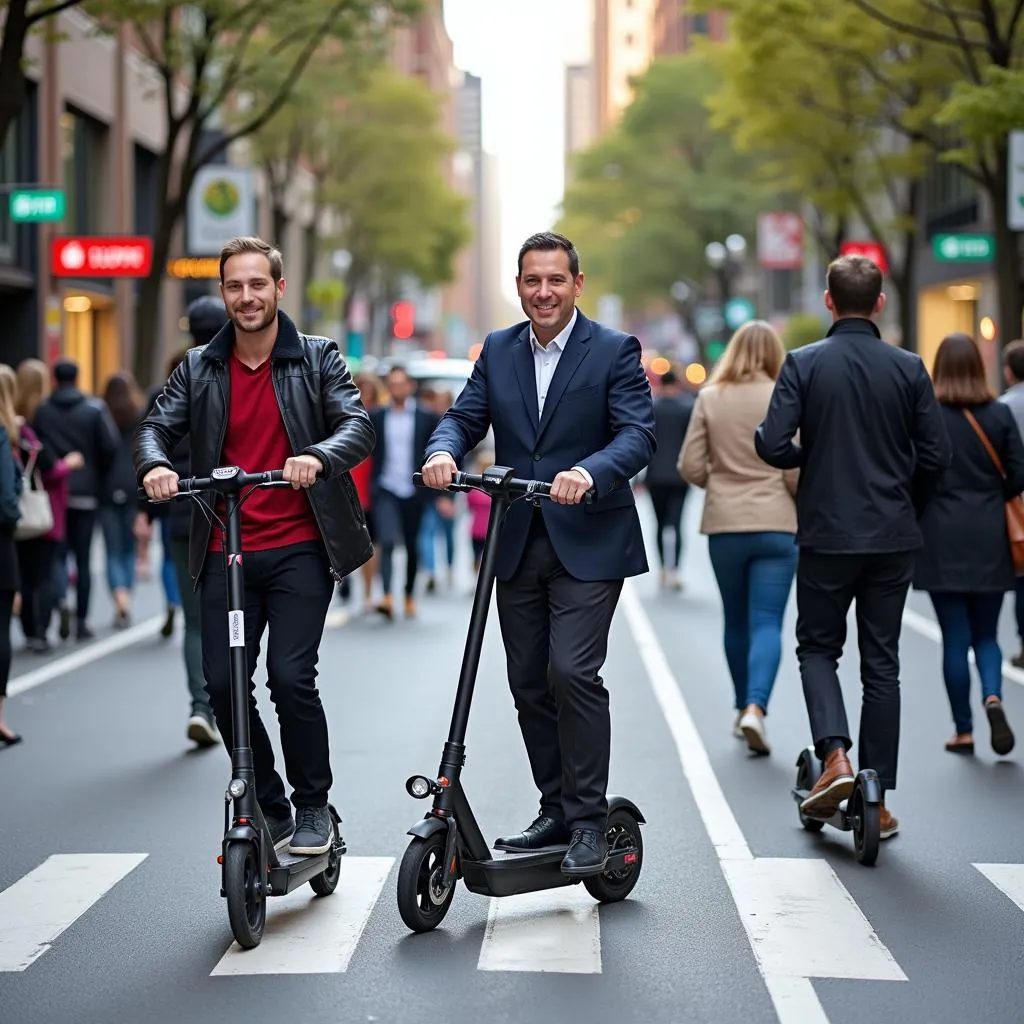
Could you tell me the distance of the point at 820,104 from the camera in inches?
1214

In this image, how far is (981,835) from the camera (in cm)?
755

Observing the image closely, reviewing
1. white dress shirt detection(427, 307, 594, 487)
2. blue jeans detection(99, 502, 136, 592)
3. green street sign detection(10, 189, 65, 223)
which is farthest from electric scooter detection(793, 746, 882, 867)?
green street sign detection(10, 189, 65, 223)

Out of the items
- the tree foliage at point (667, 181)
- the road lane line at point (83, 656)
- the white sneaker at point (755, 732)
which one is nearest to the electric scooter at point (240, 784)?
the white sneaker at point (755, 732)

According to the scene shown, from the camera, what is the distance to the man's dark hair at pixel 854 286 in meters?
7.26

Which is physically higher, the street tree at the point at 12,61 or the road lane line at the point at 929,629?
the street tree at the point at 12,61

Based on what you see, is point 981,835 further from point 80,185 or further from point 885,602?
point 80,185

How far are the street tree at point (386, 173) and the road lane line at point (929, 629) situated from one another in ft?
130

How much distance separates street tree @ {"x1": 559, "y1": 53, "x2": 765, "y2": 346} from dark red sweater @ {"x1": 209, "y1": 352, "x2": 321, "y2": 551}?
58.0 meters

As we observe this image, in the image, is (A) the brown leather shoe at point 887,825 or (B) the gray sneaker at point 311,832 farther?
(A) the brown leather shoe at point 887,825

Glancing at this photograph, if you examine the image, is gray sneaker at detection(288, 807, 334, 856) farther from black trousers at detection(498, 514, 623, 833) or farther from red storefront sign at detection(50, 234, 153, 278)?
red storefront sign at detection(50, 234, 153, 278)

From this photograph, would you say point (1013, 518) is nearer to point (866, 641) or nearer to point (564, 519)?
point (866, 641)

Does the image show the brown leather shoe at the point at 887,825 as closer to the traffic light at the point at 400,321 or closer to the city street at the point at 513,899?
the city street at the point at 513,899

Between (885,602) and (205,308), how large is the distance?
3329 mm

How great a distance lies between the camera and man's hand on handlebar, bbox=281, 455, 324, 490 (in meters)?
5.62
